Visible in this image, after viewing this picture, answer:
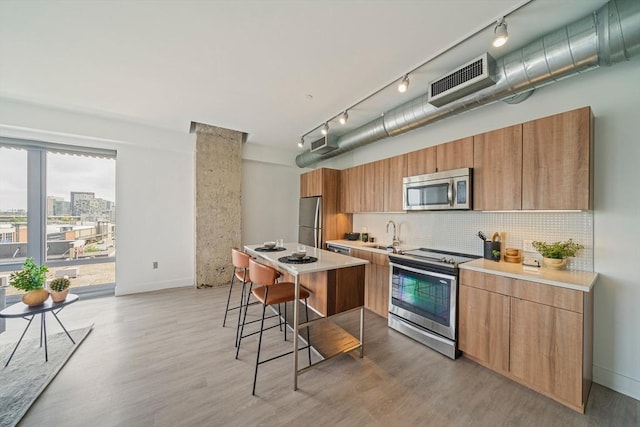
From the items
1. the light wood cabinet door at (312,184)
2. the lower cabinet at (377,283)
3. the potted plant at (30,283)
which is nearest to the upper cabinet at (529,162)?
the lower cabinet at (377,283)

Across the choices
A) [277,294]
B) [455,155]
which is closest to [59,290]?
[277,294]

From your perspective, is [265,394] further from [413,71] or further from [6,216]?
[6,216]

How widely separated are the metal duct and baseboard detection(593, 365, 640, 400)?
8.07ft

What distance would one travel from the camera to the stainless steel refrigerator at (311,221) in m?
4.50

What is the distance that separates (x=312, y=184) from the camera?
15.7ft

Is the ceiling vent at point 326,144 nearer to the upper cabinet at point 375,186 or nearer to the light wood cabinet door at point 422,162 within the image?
the upper cabinet at point 375,186

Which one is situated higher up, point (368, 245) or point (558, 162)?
point (558, 162)

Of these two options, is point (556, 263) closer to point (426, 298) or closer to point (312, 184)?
point (426, 298)

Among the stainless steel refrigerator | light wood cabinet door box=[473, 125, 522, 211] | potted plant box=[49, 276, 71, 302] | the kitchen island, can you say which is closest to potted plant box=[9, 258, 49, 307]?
potted plant box=[49, 276, 71, 302]

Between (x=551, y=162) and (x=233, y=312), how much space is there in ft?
13.2

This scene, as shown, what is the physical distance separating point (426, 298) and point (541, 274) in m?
1.03

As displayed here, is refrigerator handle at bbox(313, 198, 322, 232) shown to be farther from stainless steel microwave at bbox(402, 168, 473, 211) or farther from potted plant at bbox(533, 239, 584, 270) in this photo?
potted plant at bbox(533, 239, 584, 270)

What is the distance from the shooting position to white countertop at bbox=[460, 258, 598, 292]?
170cm

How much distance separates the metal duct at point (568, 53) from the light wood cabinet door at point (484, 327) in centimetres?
187
